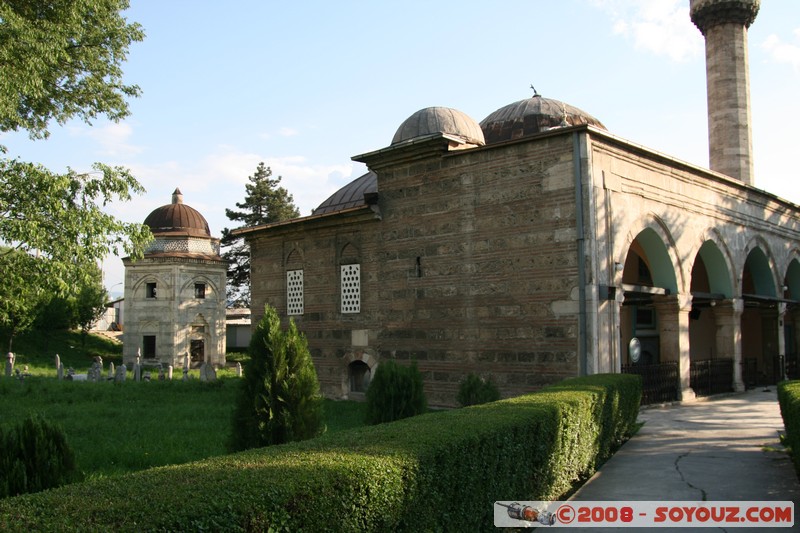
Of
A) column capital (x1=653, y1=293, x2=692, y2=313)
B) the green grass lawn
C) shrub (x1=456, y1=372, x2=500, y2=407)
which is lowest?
the green grass lawn

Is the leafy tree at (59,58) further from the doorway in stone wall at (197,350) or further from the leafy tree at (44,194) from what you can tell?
the doorway in stone wall at (197,350)

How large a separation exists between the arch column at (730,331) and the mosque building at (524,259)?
0.03 m

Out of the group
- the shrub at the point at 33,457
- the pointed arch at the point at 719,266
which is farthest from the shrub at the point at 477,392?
the pointed arch at the point at 719,266

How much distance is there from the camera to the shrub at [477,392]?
32.9 ft

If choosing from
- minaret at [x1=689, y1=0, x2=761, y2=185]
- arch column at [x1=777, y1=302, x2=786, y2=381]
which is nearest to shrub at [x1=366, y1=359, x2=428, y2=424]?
arch column at [x1=777, y1=302, x2=786, y2=381]

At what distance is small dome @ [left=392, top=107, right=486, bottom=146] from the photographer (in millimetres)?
14250

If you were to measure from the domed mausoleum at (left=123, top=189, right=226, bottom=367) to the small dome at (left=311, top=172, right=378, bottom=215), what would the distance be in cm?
1389

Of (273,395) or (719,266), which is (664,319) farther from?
(273,395)

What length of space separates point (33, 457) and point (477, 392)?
6.28 metres

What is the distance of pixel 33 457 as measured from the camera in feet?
17.1

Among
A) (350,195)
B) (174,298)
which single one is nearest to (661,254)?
(350,195)

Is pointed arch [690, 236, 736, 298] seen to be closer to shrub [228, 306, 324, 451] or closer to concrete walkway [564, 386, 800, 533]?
concrete walkway [564, 386, 800, 533]

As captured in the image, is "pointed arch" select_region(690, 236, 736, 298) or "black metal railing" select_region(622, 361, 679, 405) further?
"pointed arch" select_region(690, 236, 736, 298)

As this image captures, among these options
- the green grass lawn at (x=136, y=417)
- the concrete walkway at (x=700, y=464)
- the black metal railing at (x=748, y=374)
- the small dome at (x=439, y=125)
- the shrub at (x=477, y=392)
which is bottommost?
the green grass lawn at (x=136, y=417)
